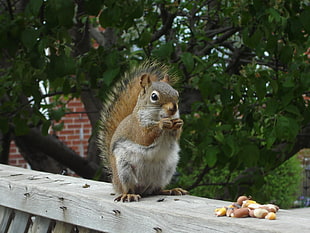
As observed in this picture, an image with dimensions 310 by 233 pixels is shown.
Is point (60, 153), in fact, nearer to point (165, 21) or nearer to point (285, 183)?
point (165, 21)

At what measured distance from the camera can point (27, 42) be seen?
2119 mm

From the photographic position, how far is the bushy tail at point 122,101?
161cm

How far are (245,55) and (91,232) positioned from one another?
75.1 inches

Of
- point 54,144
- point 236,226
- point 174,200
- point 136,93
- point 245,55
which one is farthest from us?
point 54,144

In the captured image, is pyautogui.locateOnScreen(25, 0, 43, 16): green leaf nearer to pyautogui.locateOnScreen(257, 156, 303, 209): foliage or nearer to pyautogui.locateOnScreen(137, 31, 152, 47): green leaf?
pyautogui.locateOnScreen(137, 31, 152, 47): green leaf

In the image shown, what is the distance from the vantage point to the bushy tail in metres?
1.61

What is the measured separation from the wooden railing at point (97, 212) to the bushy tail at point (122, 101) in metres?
0.16

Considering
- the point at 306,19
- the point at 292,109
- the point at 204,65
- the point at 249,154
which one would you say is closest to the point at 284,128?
the point at 292,109

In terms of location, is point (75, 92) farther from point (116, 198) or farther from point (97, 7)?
point (116, 198)

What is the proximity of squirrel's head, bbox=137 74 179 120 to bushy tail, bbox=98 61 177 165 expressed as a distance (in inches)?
5.9

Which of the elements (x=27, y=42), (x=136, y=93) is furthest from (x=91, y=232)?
(x=27, y=42)

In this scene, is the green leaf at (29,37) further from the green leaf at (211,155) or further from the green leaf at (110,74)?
the green leaf at (211,155)

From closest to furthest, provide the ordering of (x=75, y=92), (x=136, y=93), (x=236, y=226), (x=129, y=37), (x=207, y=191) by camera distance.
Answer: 1. (x=236, y=226)
2. (x=136, y=93)
3. (x=129, y=37)
4. (x=75, y=92)
5. (x=207, y=191)

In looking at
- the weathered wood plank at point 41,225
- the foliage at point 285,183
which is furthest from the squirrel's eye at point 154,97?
the foliage at point 285,183
